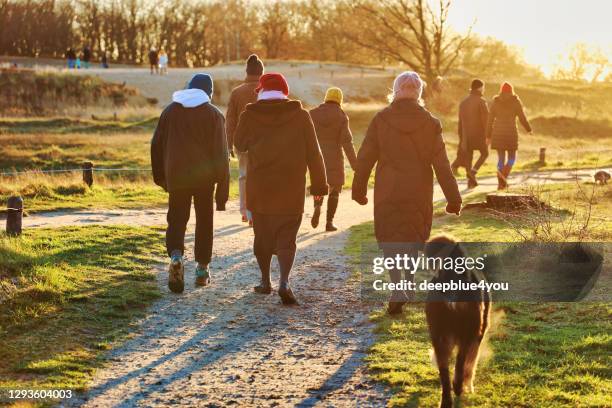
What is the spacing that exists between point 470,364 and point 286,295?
2786mm

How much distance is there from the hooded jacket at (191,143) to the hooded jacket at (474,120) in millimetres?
9302

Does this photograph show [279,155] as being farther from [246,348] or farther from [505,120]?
[505,120]

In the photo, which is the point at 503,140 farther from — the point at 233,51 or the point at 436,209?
the point at 233,51

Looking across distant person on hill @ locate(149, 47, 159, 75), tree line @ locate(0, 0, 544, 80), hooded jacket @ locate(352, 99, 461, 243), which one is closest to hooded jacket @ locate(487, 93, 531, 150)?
hooded jacket @ locate(352, 99, 461, 243)

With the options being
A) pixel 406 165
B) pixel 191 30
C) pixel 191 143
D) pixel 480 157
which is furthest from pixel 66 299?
pixel 191 30

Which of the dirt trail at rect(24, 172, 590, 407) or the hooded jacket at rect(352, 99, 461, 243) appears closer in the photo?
the dirt trail at rect(24, 172, 590, 407)

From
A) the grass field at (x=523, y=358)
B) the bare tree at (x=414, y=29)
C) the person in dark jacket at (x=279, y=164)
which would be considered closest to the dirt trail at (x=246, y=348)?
the grass field at (x=523, y=358)

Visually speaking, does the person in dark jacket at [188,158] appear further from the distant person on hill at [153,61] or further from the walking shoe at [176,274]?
the distant person on hill at [153,61]

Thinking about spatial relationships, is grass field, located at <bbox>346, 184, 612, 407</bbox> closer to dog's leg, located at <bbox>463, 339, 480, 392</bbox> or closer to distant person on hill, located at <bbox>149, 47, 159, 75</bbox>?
dog's leg, located at <bbox>463, 339, 480, 392</bbox>

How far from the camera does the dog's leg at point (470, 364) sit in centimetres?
493

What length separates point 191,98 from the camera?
305 inches

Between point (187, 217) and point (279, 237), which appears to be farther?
point (187, 217)

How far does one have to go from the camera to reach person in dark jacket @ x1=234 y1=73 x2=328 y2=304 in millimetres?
7438

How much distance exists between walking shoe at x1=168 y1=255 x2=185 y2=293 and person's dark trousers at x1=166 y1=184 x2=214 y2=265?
A: 9 centimetres
